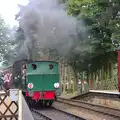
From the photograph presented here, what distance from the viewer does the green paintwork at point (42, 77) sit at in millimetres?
17000

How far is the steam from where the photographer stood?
23469mm

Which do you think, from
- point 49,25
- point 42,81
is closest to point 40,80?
point 42,81

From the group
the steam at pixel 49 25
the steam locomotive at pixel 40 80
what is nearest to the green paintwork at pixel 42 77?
the steam locomotive at pixel 40 80

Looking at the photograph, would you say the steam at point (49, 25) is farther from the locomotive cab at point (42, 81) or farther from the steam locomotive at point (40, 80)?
the locomotive cab at point (42, 81)

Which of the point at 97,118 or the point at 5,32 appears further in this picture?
the point at 5,32

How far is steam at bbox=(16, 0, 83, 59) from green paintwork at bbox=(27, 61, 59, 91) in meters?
6.57

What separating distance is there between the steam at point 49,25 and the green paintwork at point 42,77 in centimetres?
657

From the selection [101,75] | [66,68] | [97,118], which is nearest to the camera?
[97,118]

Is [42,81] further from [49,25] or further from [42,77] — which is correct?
[49,25]

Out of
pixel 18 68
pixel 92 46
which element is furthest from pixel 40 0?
pixel 18 68

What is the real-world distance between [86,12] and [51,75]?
757 centimetres

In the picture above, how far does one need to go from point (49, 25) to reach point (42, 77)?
7390 mm

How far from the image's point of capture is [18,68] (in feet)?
64.2

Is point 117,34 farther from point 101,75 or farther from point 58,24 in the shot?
point 101,75
